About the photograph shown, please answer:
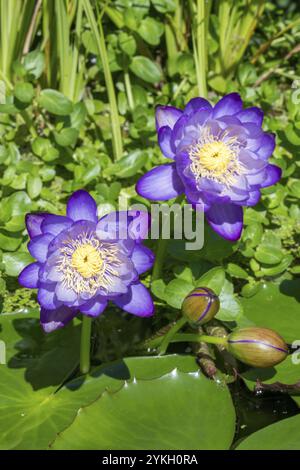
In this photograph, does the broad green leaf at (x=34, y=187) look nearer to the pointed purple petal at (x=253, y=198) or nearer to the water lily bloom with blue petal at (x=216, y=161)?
the water lily bloom with blue petal at (x=216, y=161)

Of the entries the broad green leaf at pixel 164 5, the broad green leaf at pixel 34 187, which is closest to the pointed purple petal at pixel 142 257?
the broad green leaf at pixel 34 187

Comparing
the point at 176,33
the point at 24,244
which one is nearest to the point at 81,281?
the point at 24,244

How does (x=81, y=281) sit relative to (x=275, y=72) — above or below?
above

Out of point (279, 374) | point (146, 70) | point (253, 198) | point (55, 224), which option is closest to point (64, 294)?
point (55, 224)

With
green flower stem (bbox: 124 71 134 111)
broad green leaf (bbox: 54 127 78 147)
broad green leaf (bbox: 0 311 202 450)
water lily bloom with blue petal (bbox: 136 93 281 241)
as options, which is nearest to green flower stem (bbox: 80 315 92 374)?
broad green leaf (bbox: 0 311 202 450)

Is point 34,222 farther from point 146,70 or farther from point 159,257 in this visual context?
point 146,70

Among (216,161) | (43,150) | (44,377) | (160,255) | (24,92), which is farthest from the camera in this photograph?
(43,150)

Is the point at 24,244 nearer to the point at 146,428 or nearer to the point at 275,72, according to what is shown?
the point at 146,428
